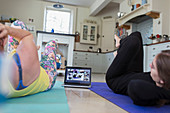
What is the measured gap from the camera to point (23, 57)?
88 cm

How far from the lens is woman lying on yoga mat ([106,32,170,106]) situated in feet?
3.10

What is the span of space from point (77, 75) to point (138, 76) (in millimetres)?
833

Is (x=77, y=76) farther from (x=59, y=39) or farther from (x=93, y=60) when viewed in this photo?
(x=93, y=60)

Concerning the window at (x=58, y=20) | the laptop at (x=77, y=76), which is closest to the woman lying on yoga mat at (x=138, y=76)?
the laptop at (x=77, y=76)

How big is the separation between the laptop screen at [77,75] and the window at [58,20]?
5022 millimetres

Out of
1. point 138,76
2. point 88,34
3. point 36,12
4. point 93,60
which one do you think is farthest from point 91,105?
point 36,12

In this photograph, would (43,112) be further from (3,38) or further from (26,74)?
(3,38)

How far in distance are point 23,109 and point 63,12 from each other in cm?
639

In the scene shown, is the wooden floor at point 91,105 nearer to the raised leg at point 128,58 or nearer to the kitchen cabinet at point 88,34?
the raised leg at point 128,58

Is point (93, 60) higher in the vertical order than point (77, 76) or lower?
higher

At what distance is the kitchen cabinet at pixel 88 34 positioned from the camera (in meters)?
6.67

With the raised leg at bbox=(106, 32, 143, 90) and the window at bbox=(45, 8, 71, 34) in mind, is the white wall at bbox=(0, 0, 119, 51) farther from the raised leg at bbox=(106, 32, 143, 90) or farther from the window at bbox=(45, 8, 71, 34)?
the raised leg at bbox=(106, 32, 143, 90)

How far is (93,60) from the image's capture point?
20.6 ft

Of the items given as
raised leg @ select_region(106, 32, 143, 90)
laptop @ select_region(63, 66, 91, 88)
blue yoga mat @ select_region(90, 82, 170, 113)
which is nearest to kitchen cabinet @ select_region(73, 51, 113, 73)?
laptop @ select_region(63, 66, 91, 88)
